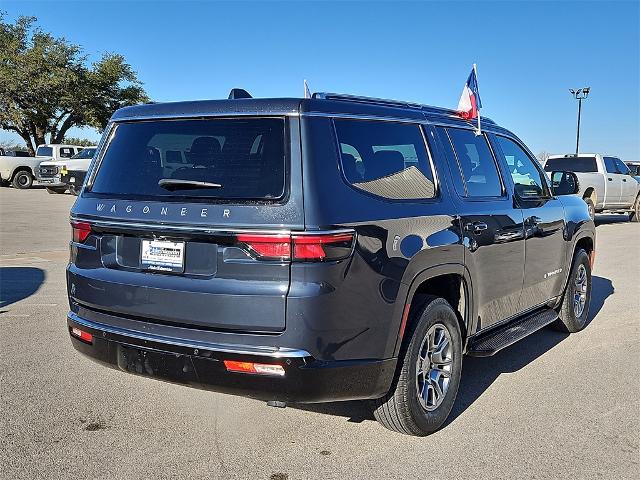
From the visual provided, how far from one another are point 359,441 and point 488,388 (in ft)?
4.60

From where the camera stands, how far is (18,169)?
2941 centimetres

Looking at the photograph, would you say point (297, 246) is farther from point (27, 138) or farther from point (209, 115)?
point (27, 138)

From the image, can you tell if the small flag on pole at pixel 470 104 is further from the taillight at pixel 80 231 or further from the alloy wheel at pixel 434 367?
the taillight at pixel 80 231

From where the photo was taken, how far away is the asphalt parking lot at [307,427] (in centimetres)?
342

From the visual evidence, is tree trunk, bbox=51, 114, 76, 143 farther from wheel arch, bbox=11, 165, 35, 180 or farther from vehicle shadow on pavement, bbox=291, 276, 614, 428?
vehicle shadow on pavement, bbox=291, 276, 614, 428

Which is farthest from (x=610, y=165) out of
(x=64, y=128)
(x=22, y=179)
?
(x=64, y=128)

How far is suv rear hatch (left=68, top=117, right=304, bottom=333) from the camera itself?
3.09 meters

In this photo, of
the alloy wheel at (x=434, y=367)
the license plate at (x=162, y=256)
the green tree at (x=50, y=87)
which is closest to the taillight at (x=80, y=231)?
the license plate at (x=162, y=256)

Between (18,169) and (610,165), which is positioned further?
(18,169)

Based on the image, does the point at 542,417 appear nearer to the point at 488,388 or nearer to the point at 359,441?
the point at 488,388

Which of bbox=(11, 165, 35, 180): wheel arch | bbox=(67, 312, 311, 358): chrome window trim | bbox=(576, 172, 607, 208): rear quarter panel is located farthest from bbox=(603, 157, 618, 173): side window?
bbox=(11, 165, 35, 180): wheel arch

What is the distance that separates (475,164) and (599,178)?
49.8 feet

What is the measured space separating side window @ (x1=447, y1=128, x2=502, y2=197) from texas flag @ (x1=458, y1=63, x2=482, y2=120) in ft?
0.61

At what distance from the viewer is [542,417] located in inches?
165
